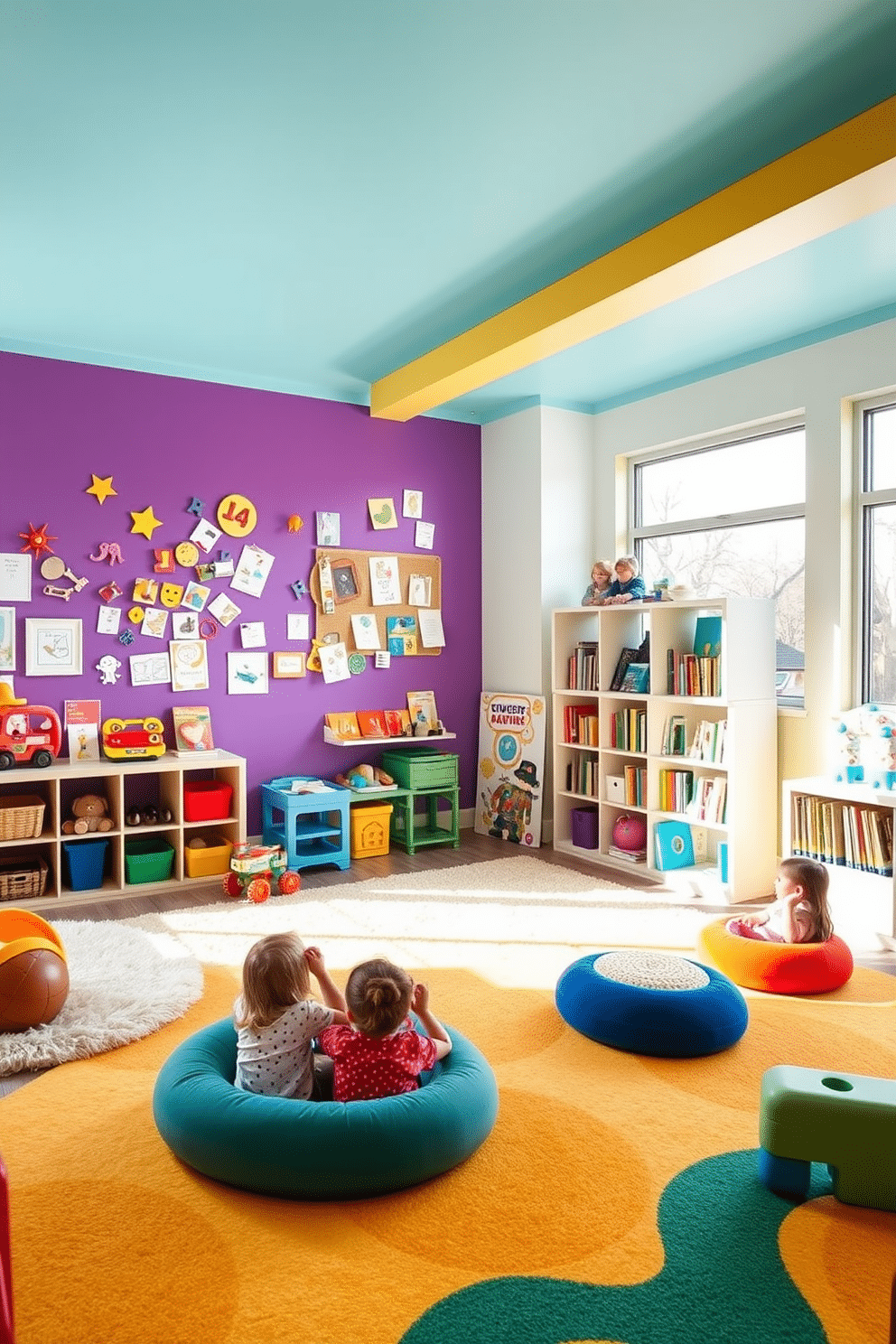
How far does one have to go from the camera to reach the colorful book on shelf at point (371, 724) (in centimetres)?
571

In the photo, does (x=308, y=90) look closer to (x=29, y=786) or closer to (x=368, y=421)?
(x=368, y=421)

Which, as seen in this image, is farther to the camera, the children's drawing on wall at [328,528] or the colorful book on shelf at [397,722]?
the colorful book on shelf at [397,722]

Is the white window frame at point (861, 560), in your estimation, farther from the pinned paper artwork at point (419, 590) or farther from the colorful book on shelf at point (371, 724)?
the colorful book on shelf at point (371, 724)

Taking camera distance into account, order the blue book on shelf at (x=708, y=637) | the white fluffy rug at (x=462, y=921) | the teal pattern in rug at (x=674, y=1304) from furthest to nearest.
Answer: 1. the blue book on shelf at (x=708, y=637)
2. the white fluffy rug at (x=462, y=921)
3. the teal pattern in rug at (x=674, y=1304)

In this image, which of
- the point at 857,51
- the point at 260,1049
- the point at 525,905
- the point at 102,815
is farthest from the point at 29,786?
the point at 857,51

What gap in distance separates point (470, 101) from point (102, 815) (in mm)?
3619

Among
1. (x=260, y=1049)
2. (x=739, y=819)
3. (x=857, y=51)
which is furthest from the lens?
(x=739, y=819)

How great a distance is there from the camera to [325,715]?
5629 mm

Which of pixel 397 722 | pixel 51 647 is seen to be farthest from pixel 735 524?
pixel 51 647

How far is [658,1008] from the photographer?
2.74m

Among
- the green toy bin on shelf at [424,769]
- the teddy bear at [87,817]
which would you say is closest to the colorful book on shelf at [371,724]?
the green toy bin on shelf at [424,769]

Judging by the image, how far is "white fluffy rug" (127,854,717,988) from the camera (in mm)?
3621

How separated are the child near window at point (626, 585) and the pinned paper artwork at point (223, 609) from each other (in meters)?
2.13

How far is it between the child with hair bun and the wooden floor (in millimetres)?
2178
